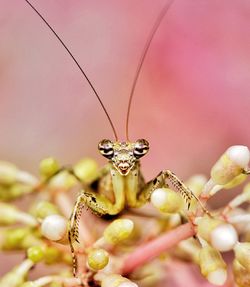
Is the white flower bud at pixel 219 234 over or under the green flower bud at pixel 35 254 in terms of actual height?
under

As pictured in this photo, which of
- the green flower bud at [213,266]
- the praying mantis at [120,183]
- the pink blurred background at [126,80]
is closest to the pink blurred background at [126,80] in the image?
the pink blurred background at [126,80]

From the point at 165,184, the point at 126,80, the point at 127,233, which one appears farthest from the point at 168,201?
the point at 126,80

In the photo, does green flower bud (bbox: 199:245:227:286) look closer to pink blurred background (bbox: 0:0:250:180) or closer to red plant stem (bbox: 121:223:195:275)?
red plant stem (bbox: 121:223:195:275)

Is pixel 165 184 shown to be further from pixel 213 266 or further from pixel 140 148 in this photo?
pixel 213 266

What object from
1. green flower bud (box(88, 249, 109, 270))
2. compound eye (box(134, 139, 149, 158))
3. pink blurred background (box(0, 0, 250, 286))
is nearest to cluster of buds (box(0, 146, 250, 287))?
green flower bud (box(88, 249, 109, 270))

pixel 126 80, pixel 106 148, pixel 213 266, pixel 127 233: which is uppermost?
pixel 126 80

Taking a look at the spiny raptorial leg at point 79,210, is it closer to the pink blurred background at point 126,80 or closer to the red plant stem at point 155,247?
the red plant stem at point 155,247

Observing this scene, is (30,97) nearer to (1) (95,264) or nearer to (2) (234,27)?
(2) (234,27)
